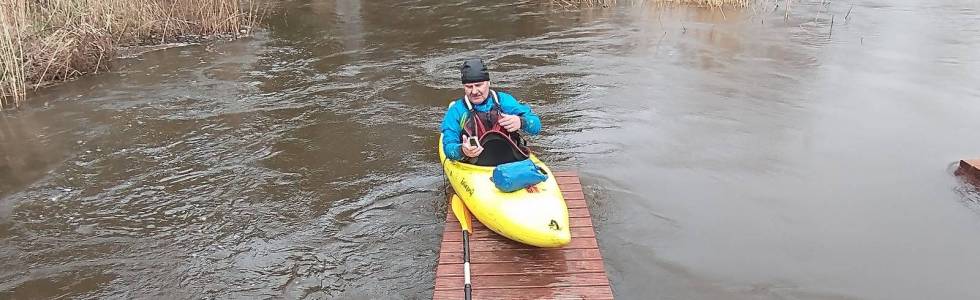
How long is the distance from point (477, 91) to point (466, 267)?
1327 millimetres

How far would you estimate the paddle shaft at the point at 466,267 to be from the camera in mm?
3248

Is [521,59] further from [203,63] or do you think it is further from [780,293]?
[780,293]

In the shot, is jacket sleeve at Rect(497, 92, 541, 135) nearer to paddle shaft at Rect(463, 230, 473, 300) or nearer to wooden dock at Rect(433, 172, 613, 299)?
wooden dock at Rect(433, 172, 613, 299)

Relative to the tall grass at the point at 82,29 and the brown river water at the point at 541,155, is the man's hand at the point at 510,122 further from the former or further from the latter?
the tall grass at the point at 82,29

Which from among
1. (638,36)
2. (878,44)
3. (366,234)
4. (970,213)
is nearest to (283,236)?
(366,234)

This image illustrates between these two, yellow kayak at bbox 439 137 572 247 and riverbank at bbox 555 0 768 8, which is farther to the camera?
riverbank at bbox 555 0 768 8

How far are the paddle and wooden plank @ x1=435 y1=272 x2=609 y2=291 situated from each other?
80 mm

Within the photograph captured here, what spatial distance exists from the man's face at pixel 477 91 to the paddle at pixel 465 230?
25.6 inches

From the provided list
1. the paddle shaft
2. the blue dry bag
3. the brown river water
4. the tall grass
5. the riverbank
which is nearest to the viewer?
the paddle shaft

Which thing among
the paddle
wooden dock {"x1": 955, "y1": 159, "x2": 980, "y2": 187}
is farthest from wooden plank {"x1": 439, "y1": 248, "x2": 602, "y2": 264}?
wooden dock {"x1": 955, "y1": 159, "x2": 980, "y2": 187}

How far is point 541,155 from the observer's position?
20.7ft

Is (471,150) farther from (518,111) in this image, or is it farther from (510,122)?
(518,111)

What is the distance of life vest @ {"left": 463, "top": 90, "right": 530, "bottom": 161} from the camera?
4.46 meters

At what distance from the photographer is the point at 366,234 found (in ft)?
16.0
